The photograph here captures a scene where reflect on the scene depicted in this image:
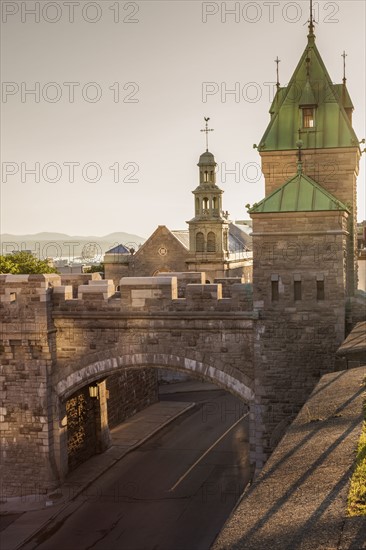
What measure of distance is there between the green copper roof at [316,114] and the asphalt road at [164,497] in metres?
12.4

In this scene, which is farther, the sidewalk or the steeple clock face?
the steeple clock face

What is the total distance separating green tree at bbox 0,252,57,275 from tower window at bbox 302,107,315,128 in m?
23.2

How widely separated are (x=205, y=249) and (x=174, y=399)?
23.4 metres

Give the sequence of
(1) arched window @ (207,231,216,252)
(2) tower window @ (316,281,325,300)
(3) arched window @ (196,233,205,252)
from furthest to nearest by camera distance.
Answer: (3) arched window @ (196,233,205,252)
(1) arched window @ (207,231,216,252)
(2) tower window @ (316,281,325,300)

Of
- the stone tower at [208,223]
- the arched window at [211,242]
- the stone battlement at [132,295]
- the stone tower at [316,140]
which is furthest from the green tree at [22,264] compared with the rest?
the stone tower at [316,140]

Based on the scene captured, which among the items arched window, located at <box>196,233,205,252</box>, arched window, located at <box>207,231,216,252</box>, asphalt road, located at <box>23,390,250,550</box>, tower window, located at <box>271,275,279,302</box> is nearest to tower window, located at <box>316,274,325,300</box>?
tower window, located at <box>271,275,279,302</box>

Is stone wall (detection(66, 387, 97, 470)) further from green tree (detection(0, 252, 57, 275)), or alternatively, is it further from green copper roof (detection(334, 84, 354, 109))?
green tree (detection(0, 252, 57, 275))

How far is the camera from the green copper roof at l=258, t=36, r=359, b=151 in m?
22.6

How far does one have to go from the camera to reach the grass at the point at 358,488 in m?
5.37

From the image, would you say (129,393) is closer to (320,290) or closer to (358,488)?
(320,290)

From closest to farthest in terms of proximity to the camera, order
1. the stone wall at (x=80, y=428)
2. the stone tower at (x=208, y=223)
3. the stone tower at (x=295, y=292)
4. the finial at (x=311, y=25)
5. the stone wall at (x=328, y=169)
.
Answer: the stone tower at (x=295, y=292) → the stone wall at (x=328, y=169) → the stone wall at (x=80, y=428) → the finial at (x=311, y=25) → the stone tower at (x=208, y=223)

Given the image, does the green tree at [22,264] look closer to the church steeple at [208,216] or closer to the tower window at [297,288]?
the church steeple at [208,216]

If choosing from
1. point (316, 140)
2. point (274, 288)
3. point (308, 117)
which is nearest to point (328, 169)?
point (316, 140)

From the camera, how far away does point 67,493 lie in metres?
21.2
